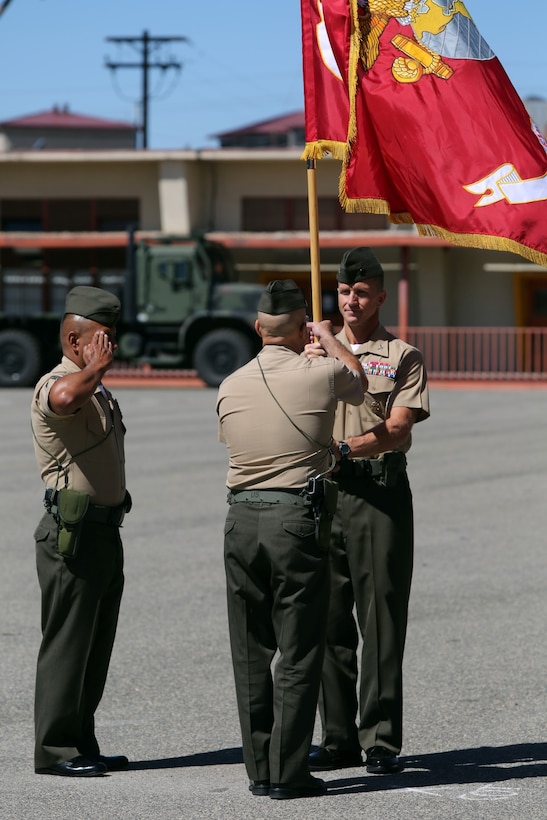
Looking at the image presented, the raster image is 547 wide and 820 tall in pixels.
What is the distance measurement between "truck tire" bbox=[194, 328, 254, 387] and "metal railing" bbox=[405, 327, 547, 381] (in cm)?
518

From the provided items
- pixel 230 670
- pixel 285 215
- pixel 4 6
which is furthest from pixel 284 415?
pixel 285 215

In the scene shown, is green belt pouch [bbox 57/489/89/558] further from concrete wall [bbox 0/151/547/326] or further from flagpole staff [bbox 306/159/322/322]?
concrete wall [bbox 0/151/547/326]

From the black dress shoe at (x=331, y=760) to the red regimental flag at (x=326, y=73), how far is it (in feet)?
7.80

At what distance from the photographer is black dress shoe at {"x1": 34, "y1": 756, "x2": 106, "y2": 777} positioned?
4.94 meters

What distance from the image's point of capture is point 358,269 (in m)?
5.20

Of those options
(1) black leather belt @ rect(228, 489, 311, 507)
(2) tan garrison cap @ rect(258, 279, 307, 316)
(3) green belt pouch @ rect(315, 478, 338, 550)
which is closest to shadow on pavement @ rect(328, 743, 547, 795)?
(3) green belt pouch @ rect(315, 478, 338, 550)

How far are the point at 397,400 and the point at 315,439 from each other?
63cm

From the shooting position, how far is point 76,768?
4.95 m

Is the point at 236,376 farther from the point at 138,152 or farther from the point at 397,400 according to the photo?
the point at 138,152

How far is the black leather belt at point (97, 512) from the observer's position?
492 centimetres

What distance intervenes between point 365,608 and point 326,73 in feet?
7.25

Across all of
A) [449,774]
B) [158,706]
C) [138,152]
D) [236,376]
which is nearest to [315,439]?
[236,376]

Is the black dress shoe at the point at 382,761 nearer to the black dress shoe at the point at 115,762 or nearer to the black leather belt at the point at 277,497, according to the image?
the black dress shoe at the point at 115,762

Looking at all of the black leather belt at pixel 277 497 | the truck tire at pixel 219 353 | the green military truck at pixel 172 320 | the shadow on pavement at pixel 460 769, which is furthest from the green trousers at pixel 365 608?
the truck tire at pixel 219 353
